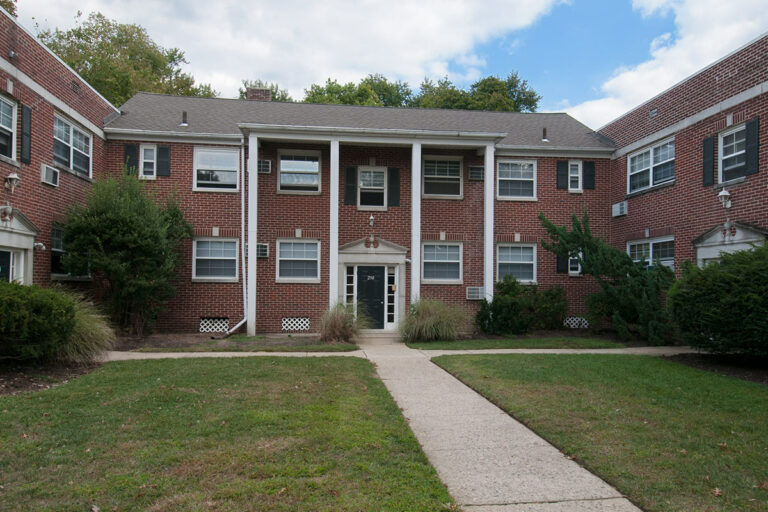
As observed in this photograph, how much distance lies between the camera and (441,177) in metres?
15.5

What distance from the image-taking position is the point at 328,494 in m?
3.49

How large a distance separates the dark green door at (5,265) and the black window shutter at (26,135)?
1940 mm

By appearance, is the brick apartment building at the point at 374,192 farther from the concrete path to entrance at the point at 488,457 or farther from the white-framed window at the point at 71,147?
the concrete path to entrance at the point at 488,457

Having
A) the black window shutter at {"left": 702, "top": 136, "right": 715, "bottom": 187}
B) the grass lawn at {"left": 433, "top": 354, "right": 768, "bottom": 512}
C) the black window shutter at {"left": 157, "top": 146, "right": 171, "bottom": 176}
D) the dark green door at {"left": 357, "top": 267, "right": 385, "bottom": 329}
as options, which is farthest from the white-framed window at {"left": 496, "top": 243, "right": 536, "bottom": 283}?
the black window shutter at {"left": 157, "top": 146, "right": 171, "bottom": 176}

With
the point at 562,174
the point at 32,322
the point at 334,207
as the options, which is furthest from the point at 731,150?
the point at 32,322

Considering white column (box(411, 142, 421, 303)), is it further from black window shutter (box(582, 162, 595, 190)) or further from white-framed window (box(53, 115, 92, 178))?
white-framed window (box(53, 115, 92, 178))

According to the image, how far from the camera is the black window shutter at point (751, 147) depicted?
1070 cm

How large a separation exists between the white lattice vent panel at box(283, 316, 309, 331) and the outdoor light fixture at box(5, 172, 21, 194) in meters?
7.13

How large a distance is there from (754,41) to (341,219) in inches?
417

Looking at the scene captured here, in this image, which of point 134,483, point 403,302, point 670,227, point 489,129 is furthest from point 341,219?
point 134,483

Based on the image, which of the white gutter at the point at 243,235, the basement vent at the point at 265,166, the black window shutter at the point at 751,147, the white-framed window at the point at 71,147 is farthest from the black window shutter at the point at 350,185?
the black window shutter at the point at 751,147

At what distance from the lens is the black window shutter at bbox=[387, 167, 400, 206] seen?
15.2m

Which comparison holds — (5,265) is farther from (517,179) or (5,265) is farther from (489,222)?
(517,179)

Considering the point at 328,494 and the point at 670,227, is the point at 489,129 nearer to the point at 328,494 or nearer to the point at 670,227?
the point at 670,227
